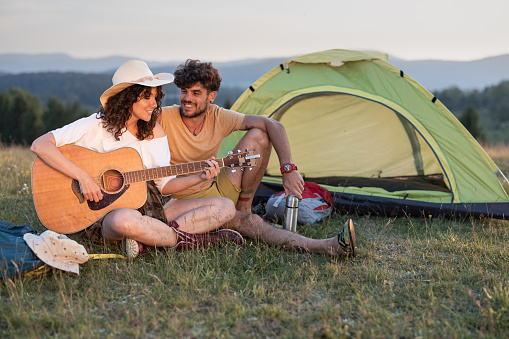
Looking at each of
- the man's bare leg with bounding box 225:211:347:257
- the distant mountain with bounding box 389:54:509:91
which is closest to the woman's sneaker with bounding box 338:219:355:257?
the man's bare leg with bounding box 225:211:347:257

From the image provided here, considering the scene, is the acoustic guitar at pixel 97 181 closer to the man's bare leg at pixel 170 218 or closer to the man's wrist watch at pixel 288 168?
the man's bare leg at pixel 170 218

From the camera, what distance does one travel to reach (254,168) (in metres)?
3.69

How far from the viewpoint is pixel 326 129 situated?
5.96 m

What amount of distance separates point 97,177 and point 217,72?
1.29m

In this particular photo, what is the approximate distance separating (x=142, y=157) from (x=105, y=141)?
282 mm

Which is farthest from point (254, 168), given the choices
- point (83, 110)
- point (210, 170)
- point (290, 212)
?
point (83, 110)

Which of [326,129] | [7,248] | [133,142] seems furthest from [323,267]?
[326,129]

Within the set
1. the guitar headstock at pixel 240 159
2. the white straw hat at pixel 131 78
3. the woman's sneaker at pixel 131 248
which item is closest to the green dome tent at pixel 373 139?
the guitar headstock at pixel 240 159

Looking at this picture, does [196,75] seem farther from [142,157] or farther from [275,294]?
[275,294]

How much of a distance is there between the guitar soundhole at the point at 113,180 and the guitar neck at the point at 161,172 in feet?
0.20

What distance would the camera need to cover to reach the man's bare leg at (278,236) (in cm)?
320

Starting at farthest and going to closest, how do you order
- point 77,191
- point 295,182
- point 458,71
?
point 458,71 → point 295,182 → point 77,191

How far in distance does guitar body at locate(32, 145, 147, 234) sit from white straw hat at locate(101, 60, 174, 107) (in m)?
0.43

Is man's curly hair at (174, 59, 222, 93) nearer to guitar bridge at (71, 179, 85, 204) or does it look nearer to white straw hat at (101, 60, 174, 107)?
white straw hat at (101, 60, 174, 107)
